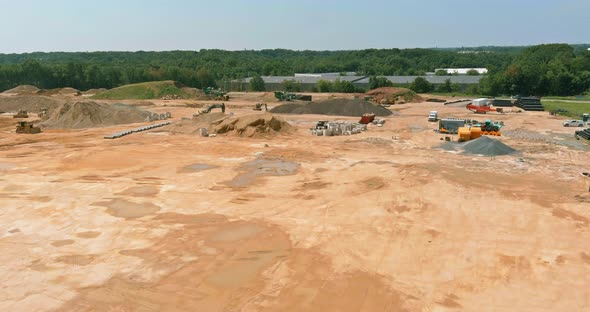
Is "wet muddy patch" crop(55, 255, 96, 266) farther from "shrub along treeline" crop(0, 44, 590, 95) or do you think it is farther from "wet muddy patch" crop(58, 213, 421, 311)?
"shrub along treeline" crop(0, 44, 590, 95)

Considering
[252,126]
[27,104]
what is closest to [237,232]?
[252,126]

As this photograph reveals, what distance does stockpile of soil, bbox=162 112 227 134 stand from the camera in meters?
38.1

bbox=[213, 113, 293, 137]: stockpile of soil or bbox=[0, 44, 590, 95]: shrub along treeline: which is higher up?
bbox=[0, 44, 590, 95]: shrub along treeline

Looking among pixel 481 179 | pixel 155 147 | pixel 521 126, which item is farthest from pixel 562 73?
pixel 155 147

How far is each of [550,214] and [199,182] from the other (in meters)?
15.4

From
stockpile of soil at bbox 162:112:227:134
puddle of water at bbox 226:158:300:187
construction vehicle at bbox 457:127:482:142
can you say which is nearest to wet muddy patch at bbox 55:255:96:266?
puddle of water at bbox 226:158:300:187

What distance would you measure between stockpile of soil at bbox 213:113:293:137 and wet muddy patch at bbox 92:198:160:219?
1704 cm

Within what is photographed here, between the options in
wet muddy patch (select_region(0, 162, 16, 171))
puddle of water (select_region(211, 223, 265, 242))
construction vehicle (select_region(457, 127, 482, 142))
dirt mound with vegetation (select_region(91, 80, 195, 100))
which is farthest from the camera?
dirt mound with vegetation (select_region(91, 80, 195, 100))

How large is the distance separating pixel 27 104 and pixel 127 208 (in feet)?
170

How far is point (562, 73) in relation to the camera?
77812mm

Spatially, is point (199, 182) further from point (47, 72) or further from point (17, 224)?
point (47, 72)

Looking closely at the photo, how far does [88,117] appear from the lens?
144 feet

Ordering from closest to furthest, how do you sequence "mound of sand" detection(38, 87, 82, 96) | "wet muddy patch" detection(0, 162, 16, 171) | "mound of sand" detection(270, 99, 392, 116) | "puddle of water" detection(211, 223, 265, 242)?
1. "puddle of water" detection(211, 223, 265, 242)
2. "wet muddy patch" detection(0, 162, 16, 171)
3. "mound of sand" detection(270, 99, 392, 116)
4. "mound of sand" detection(38, 87, 82, 96)

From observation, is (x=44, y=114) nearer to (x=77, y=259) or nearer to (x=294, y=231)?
(x=77, y=259)
